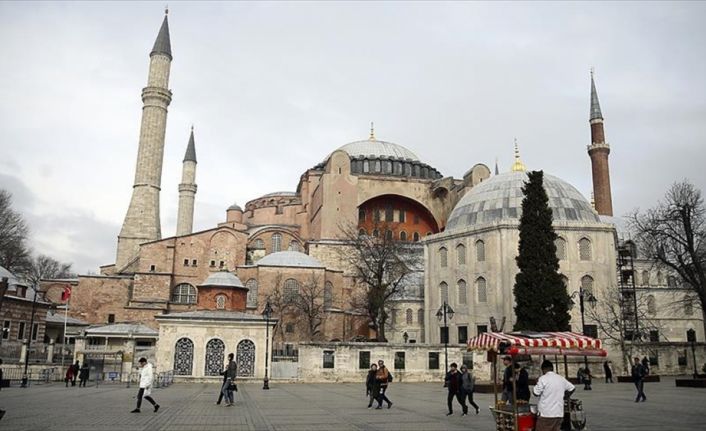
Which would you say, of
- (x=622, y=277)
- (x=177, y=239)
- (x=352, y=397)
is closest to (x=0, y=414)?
(x=352, y=397)

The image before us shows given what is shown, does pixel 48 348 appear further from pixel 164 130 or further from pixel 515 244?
pixel 515 244

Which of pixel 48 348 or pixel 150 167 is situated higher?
pixel 150 167

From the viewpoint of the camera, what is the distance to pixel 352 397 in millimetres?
17625

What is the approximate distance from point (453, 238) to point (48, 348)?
23.1m

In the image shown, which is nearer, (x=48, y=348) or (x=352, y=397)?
(x=352, y=397)

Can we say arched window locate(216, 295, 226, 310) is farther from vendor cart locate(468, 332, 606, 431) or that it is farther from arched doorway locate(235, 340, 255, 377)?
vendor cart locate(468, 332, 606, 431)

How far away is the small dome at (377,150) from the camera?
5709 centimetres

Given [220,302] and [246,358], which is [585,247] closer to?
[246,358]

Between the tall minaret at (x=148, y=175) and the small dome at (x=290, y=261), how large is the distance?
36.8 feet

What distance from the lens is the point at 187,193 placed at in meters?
63.4

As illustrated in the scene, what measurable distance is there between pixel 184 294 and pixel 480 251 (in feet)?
73.7

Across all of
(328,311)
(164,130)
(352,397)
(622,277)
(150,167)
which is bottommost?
(352,397)

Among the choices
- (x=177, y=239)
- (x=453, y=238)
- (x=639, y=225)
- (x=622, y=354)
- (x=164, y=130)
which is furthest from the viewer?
(x=164, y=130)

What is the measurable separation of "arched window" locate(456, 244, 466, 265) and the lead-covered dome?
119 centimetres
